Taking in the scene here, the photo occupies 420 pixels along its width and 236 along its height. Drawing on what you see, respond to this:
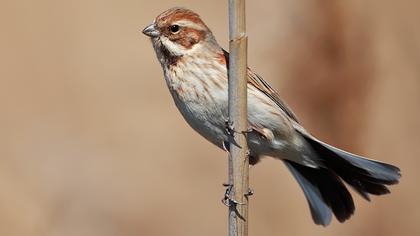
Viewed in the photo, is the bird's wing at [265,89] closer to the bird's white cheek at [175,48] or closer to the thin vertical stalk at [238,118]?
the bird's white cheek at [175,48]

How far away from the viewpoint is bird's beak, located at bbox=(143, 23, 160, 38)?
3.90m

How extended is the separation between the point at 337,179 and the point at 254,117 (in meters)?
0.58

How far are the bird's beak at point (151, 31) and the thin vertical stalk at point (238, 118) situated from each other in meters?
0.80

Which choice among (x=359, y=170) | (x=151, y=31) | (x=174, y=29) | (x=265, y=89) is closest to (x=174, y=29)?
(x=174, y=29)

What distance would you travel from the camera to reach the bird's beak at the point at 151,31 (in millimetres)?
3898

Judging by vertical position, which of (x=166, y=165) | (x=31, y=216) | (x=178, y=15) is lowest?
(x=31, y=216)

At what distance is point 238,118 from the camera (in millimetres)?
3242

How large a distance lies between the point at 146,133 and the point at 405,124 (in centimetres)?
169

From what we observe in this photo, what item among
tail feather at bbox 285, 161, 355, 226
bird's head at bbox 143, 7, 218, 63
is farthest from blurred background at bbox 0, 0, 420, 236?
bird's head at bbox 143, 7, 218, 63

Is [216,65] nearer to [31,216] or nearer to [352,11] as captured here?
[352,11]

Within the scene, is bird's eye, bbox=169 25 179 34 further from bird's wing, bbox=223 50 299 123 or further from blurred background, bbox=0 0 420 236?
Answer: blurred background, bbox=0 0 420 236

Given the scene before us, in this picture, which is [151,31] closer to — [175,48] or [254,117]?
[175,48]

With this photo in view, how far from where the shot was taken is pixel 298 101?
460cm

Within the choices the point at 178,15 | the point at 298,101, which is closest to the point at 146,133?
the point at 298,101
